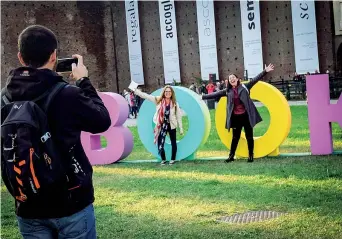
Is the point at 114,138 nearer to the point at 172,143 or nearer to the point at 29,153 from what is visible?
the point at 172,143

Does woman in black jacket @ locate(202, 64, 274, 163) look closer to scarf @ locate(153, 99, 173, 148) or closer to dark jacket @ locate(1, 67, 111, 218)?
scarf @ locate(153, 99, 173, 148)

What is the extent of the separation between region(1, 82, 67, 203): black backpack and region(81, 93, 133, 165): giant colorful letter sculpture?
23.7ft

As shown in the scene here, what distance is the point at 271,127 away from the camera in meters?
8.65

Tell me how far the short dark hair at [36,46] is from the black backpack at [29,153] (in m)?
0.19

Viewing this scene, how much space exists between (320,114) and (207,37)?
2419 centimetres

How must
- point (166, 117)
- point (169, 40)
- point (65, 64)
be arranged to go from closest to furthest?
1. point (65, 64)
2. point (166, 117)
3. point (169, 40)

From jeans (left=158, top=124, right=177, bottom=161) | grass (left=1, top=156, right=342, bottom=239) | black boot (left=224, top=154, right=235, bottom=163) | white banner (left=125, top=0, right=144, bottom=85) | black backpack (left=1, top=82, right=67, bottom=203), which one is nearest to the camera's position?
black backpack (left=1, top=82, right=67, bottom=203)

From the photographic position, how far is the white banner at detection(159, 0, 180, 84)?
109 feet

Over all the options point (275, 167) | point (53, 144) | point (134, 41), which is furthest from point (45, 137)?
point (134, 41)

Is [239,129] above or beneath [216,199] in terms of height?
above

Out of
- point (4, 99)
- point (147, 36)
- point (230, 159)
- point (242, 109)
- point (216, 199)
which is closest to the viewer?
point (4, 99)

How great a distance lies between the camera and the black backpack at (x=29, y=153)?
7.09ft

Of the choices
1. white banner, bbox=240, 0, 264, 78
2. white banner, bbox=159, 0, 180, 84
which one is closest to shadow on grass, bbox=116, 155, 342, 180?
white banner, bbox=240, 0, 264, 78

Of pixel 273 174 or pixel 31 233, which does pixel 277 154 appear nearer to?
pixel 273 174
